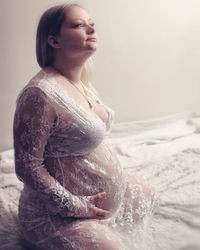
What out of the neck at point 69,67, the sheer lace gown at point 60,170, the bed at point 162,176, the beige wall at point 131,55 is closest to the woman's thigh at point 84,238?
the sheer lace gown at point 60,170

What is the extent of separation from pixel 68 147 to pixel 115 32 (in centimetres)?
104

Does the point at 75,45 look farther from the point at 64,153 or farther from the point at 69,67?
the point at 64,153

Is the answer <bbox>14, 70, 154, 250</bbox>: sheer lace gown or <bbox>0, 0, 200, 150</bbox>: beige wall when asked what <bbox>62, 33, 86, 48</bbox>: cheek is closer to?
<bbox>14, 70, 154, 250</bbox>: sheer lace gown

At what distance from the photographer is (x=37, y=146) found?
2.86 ft

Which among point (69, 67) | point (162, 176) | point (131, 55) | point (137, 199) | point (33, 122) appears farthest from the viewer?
point (131, 55)

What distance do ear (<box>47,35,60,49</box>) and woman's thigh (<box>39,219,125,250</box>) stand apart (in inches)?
14.7

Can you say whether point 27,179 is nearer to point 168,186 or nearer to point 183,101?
point 168,186

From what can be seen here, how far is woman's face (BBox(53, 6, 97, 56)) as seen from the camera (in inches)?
36.9

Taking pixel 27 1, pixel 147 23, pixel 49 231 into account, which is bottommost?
pixel 49 231

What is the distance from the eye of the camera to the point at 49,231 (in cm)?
91

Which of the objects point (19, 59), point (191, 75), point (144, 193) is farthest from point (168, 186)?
point (191, 75)

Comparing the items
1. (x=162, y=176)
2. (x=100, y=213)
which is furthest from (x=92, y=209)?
(x=162, y=176)

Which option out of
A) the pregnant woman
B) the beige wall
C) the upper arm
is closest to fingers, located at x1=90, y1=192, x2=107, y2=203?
the pregnant woman

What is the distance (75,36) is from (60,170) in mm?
285
